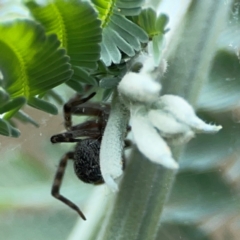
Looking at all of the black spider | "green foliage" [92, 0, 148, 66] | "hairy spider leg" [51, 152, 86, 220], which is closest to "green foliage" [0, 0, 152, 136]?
"green foliage" [92, 0, 148, 66]

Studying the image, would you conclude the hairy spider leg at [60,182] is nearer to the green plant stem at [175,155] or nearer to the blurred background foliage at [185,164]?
the blurred background foliage at [185,164]

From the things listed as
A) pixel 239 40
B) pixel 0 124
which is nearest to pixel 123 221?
pixel 0 124

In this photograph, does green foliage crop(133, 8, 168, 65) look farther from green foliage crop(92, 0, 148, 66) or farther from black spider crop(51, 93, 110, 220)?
black spider crop(51, 93, 110, 220)

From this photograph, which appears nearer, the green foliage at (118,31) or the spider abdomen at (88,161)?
the green foliage at (118,31)

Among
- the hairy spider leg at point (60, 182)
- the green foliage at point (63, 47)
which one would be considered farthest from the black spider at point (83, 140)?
the green foliage at point (63, 47)

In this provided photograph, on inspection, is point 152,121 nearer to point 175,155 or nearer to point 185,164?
point 175,155

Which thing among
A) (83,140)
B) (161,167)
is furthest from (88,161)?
(161,167)
